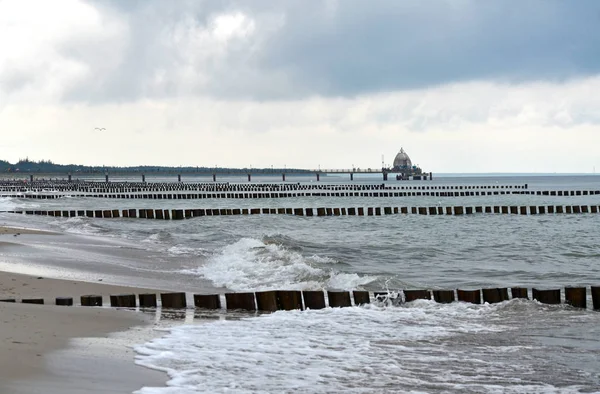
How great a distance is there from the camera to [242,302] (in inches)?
532

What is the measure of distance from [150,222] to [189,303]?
3239cm

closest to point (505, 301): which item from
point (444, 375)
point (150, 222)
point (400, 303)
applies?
point (400, 303)

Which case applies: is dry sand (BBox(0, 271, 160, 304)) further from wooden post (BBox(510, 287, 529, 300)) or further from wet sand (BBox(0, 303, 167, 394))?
wooden post (BBox(510, 287, 529, 300))

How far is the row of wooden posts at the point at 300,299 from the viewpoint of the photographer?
13297 mm

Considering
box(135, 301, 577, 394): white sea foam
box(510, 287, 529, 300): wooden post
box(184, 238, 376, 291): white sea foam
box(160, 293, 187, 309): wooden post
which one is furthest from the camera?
box(184, 238, 376, 291): white sea foam

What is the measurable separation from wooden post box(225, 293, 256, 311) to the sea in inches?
19.8

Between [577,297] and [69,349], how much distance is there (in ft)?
30.3

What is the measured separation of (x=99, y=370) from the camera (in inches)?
320

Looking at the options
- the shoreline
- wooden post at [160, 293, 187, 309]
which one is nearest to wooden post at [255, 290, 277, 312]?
wooden post at [160, 293, 187, 309]

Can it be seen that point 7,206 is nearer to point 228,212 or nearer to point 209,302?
point 228,212

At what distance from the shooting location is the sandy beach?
745cm

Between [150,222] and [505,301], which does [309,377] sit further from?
[150,222]

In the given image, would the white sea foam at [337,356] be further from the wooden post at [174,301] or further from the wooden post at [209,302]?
the wooden post at [174,301]

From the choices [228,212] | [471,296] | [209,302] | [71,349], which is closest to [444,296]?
[471,296]
